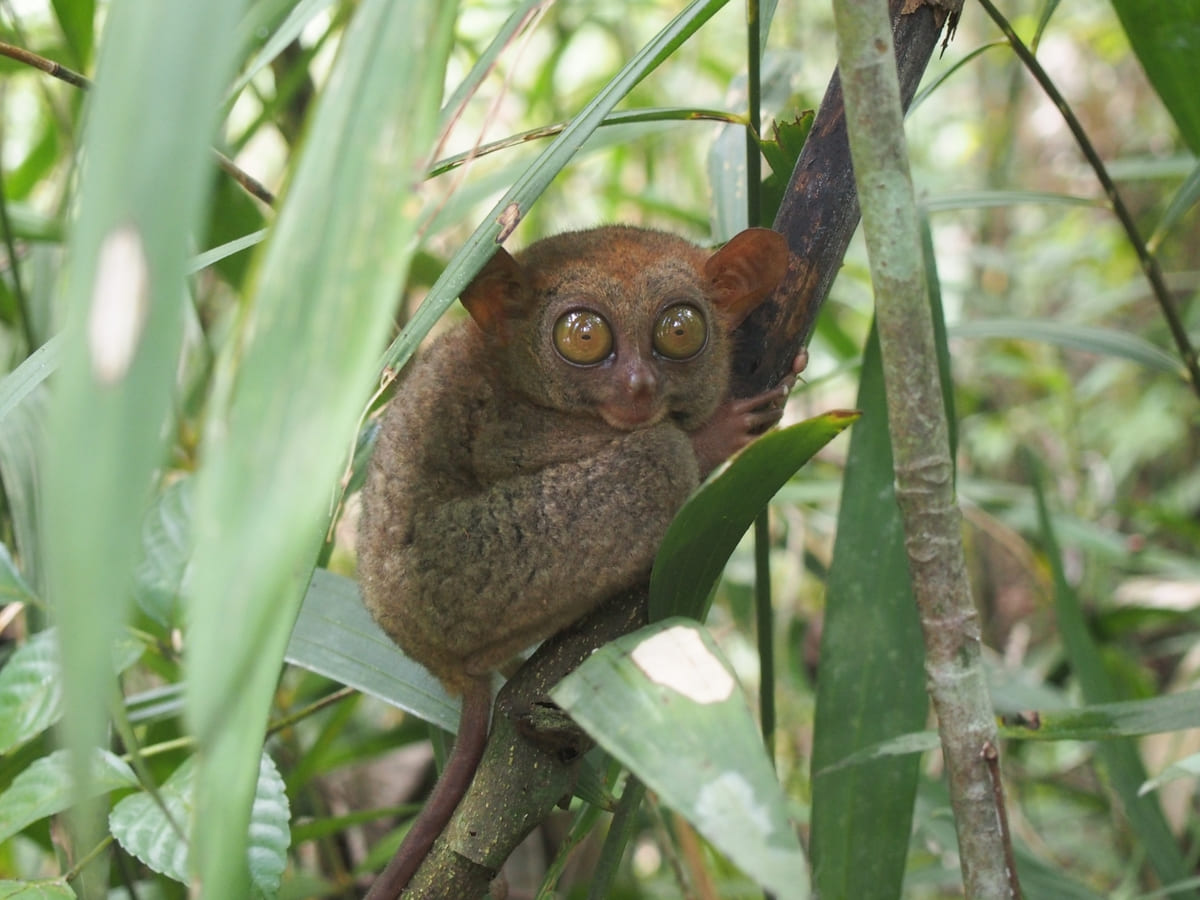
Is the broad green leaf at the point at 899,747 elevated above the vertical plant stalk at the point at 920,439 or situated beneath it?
situated beneath

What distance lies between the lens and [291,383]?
573 mm

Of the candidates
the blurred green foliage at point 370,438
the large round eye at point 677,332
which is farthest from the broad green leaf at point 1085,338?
the large round eye at point 677,332

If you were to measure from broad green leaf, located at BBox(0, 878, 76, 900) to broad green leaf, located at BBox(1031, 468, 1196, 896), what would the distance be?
205 cm

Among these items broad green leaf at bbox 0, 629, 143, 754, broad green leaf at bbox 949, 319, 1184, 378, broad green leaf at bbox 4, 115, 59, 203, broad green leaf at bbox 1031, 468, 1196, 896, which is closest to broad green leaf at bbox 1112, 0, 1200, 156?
broad green leaf at bbox 949, 319, 1184, 378

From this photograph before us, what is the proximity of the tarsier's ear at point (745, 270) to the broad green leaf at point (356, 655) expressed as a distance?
90 centimetres

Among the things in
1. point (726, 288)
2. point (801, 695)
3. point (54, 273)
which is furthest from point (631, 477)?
point (801, 695)

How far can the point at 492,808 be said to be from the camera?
1.49 metres

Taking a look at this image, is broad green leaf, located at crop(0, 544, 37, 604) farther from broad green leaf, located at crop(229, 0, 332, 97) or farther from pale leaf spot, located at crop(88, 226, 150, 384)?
pale leaf spot, located at crop(88, 226, 150, 384)

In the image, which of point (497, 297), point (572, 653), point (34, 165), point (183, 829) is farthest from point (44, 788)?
point (34, 165)

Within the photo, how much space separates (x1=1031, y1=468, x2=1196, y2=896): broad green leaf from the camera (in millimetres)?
2406

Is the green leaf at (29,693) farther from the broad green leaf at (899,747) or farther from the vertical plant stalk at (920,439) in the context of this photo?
the vertical plant stalk at (920,439)

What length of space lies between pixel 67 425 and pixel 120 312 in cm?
6

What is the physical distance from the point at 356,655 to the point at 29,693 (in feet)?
1.82

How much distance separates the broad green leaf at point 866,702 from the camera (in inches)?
69.8
